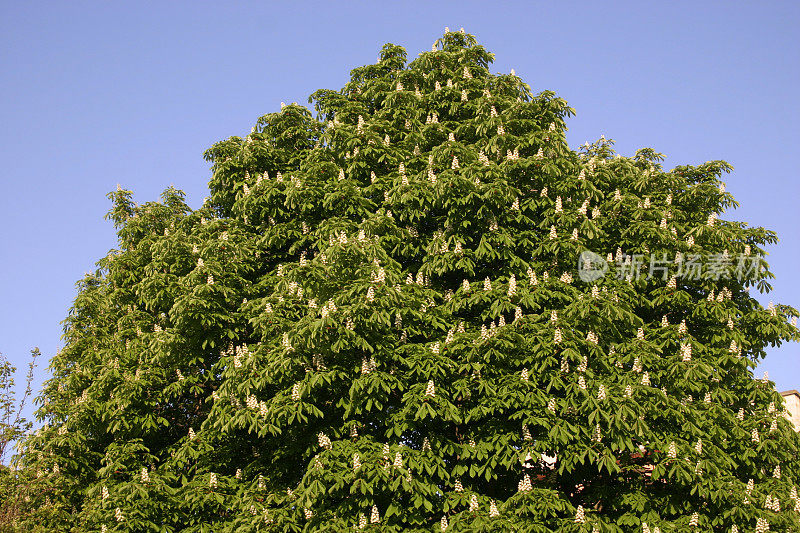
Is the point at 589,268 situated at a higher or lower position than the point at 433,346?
higher

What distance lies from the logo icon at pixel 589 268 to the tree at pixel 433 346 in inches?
2.1

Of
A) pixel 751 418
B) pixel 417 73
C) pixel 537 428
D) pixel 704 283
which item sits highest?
pixel 417 73

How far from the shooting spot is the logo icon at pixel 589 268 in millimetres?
15469

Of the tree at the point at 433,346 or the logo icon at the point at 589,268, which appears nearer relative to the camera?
the tree at the point at 433,346

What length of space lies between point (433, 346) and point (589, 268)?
437 centimetres

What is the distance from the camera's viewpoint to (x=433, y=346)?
13.8 metres

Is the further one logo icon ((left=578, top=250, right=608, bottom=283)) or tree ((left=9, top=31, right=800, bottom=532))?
logo icon ((left=578, top=250, right=608, bottom=283))

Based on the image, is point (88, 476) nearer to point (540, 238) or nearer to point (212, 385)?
point (212, 385)

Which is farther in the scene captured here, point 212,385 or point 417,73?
point 417,73

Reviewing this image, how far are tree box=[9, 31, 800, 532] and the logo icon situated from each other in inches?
2.1

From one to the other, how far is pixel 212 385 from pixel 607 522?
1006 centimetres

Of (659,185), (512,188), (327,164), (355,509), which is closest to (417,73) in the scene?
(327,164)

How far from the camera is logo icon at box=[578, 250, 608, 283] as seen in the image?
15.5 meters

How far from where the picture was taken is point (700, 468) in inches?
544
